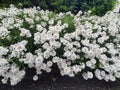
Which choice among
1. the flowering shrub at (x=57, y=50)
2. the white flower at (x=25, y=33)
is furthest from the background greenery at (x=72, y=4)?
the white flower at (x=25, y=33)

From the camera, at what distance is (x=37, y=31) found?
4.01 metres

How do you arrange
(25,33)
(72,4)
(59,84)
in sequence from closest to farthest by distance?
(25,33)
(59,84)
(72,4)

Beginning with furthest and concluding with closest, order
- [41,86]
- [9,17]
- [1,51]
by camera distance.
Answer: [9,17] < [41,86] < [1,51]

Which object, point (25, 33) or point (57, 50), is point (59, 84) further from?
point (25, 33)

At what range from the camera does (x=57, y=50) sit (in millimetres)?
3771

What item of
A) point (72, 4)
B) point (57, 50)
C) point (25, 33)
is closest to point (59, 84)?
point (57, 50)

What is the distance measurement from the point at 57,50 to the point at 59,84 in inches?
20.6

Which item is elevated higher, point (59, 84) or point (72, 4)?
point (72, 4)

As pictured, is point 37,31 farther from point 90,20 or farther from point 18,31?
point 90,20

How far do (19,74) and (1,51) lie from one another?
1.32 feet

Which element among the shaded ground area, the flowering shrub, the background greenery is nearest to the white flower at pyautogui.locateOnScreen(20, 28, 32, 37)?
the flowering shrub

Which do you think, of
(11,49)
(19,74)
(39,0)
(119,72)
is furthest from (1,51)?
(39,0)

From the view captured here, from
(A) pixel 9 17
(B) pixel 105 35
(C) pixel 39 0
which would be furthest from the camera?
(C) pixel 39 0

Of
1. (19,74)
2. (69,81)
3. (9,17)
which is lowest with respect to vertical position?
(69,81)
